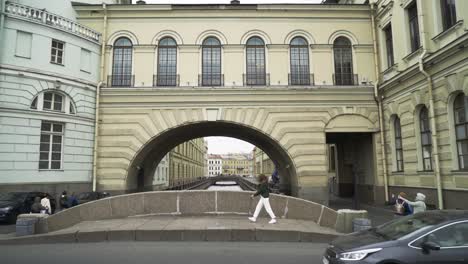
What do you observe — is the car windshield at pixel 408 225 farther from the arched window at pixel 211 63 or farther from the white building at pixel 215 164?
the white building at pixel 215 164

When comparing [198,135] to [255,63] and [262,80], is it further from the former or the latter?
[255,63]

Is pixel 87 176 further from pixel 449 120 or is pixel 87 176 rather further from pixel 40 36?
pixel 449 120

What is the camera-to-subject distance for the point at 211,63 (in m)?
22.1

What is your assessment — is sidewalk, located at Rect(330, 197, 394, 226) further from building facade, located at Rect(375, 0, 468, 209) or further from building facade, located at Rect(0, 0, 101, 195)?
building facade, located at Rect(0, 0, 101, 195)

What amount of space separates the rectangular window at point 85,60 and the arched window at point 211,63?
266 inches

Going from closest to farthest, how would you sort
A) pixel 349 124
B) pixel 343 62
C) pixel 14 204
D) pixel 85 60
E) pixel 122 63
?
pixel 14 204 → pixel 85 60 → pixel 349 124 → pixel 122 63 → pixel 343 62

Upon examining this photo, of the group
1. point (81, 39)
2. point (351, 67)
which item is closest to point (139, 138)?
point (81, 39)

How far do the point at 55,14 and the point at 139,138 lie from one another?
8225 millimetres

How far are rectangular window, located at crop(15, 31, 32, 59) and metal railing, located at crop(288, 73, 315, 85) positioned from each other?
573 inches

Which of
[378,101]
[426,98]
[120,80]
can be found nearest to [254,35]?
[378,101]

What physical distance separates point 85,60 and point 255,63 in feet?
33.3

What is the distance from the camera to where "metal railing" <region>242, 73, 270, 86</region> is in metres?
21.9

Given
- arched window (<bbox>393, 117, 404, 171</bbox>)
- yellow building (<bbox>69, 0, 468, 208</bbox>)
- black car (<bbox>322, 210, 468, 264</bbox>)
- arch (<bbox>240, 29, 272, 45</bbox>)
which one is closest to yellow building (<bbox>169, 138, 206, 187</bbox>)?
yellow building (<bbox>69, 0, 468, 208</bbox>)

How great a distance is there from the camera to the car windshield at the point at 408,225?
6512mm
